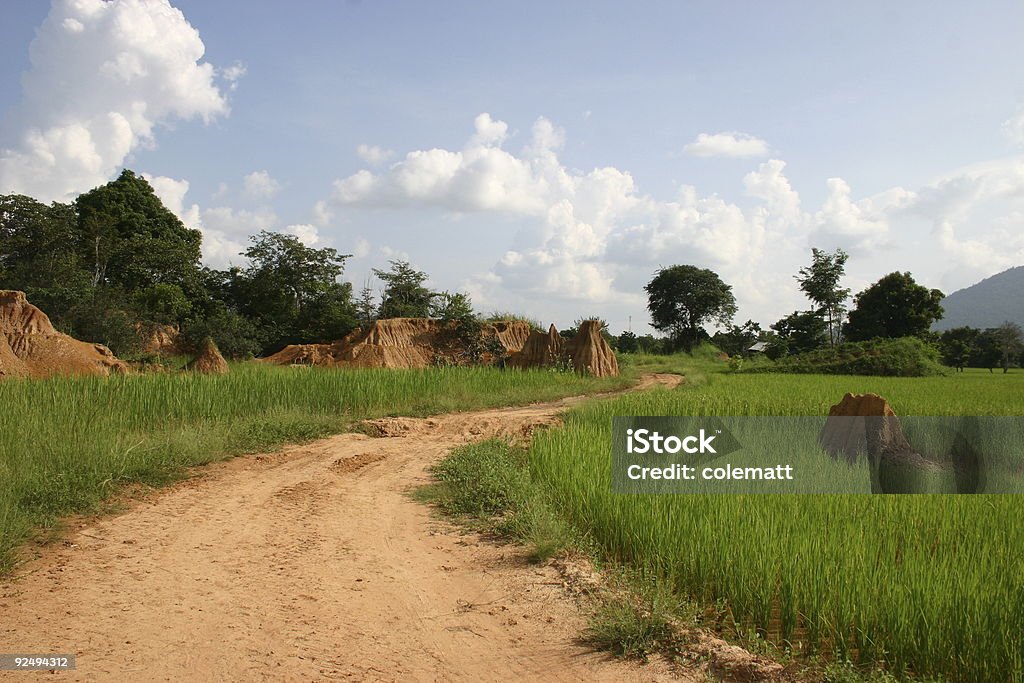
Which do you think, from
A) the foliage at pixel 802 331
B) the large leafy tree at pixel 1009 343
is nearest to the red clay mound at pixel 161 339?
the foliage at pixel 802 331

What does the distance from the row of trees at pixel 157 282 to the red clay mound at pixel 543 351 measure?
4.00m

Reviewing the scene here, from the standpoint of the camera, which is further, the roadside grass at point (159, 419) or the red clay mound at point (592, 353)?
the red clay mound at point (592, 353)

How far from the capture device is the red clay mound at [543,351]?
2239 cm

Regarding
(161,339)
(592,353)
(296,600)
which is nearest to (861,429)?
(296,600)

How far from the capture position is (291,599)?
429 centimetres

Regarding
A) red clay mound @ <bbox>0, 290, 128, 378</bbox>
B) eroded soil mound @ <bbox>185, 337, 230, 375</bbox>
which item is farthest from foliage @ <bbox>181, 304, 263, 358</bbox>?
red clay mound @ <bbox>0, 290, 128, 378</bbox>

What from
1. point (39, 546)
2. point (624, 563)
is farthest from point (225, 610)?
point (624, 563)

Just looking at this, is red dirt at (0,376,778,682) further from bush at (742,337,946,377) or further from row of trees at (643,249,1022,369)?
row of trees at (643,249,1022,369)

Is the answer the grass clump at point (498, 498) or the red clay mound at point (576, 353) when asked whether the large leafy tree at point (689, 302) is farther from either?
the grass clump at point (498, 498)

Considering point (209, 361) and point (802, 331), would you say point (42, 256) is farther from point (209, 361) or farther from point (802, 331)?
point (802, 331)

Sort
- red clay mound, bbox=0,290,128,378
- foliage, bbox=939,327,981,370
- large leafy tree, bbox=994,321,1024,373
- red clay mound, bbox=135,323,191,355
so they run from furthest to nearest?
1. large leafy tree, bbox=994,321,1024,373
2. foliage, bbox=939,327,981,370
3. red clay mound, bbox=135,323,191,355
4. red clay mound, bbox=0,290,128,378

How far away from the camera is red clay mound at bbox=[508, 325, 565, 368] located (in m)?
22.4

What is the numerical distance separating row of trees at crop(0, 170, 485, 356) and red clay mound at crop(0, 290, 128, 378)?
548cm

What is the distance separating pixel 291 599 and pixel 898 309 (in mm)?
38521
